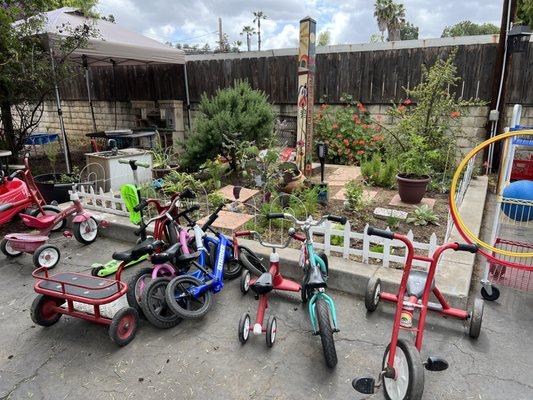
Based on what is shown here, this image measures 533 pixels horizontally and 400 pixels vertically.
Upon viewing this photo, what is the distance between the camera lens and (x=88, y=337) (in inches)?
112

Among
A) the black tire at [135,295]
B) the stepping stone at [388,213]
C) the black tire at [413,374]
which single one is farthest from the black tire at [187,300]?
the stepping stone at [388,213]

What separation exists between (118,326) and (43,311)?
753 mm

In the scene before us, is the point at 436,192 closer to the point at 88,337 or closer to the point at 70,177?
the point at 88,337

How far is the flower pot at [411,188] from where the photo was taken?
481 cm

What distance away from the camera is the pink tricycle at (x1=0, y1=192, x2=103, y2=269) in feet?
13.0

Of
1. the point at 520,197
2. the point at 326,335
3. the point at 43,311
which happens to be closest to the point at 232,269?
the point at 326,335

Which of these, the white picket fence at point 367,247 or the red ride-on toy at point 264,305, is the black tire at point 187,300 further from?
the white picket fence at point 367,247

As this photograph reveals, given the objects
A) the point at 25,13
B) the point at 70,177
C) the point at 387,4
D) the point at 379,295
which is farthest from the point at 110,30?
the point at 387,4

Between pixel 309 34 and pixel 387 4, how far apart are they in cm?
3398

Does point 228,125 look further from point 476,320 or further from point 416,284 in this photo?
point 476,320

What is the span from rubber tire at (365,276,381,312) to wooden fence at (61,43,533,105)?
5.52 metres

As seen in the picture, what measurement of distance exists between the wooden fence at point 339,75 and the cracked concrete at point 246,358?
16.4 ft

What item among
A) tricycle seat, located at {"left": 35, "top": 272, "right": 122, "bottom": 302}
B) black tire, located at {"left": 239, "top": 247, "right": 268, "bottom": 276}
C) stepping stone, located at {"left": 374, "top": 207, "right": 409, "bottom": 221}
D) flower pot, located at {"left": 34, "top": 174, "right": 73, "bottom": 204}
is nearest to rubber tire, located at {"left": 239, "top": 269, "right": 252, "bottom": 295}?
black tire, located at {"left": 239, "top": 247, "right": 268, "bottom": 276}

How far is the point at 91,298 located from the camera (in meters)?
2.69
